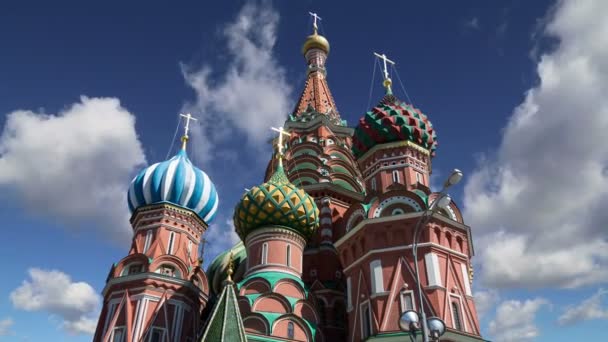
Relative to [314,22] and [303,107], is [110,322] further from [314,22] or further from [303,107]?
[314,22]

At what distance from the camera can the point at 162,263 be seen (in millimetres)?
21016

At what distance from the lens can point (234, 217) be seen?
21844 millimetres

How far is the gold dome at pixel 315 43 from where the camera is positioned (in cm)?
3434

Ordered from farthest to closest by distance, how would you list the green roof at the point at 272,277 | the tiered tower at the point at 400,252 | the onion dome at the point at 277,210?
the onion dome at the point at 277,210 → the green roof at the point at 272,277 → the tiered tower at the point at 400,252

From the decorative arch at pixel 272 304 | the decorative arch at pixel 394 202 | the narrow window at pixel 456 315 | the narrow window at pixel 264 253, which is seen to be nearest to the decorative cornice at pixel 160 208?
the narrow window at pixel 264 253

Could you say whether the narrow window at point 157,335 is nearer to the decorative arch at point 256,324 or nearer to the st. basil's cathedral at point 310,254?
the st. basil's cathedral at point 310,254

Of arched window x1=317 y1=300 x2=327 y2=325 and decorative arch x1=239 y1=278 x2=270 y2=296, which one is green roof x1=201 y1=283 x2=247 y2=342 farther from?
arched window x1=317 y1=300 x2=327 y2=325

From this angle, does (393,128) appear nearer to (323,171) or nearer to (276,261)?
(323,171)

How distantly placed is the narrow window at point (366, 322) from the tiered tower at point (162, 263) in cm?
750

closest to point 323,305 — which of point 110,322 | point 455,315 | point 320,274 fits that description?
point 320,274

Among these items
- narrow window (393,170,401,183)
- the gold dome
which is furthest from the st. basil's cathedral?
the gold dome

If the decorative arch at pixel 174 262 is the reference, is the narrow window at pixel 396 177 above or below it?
above

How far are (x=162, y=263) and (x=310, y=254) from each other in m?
6.22

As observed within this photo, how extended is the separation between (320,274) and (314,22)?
20.0 meters
